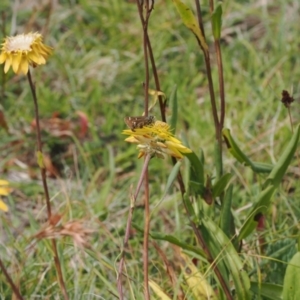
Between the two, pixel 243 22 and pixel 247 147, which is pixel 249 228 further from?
pixel 243 22

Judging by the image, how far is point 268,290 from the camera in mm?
1634

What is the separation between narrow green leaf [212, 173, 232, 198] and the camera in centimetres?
161

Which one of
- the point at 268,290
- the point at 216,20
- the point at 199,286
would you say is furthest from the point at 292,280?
the point at 216,20

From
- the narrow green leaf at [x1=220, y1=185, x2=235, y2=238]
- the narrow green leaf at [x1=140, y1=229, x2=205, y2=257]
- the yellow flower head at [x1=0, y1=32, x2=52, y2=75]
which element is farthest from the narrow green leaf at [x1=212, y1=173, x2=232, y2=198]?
the yellow flower head at [x1=0, y1=32, x2=52, y2=75]

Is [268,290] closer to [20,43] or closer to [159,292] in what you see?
[159,292]

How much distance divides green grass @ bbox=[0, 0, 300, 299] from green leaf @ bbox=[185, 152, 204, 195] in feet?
0.64

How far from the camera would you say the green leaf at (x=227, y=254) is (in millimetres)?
1593

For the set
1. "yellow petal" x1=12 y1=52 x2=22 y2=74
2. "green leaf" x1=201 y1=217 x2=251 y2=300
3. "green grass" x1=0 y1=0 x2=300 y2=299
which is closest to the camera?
"yellow petal" x1=12 y1=52 x2=22 y2=74

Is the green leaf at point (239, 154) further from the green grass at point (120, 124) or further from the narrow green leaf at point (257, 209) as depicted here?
the green grass at point (120, 124)

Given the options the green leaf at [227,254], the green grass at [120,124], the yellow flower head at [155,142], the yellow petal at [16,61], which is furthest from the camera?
the green grass at [120,124]

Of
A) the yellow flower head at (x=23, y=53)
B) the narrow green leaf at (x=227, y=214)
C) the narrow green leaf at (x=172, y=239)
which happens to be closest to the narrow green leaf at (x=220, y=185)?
the narrow green leaf at (x=227, y=214)

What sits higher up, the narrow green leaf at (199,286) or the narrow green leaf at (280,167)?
the narrow green leaf at (280,167)

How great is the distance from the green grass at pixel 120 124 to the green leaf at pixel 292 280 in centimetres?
19

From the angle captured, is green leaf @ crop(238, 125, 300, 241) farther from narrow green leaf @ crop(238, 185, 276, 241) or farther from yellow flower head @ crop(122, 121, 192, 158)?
yellow flower head @ crop(122, 121, 192, 158)
